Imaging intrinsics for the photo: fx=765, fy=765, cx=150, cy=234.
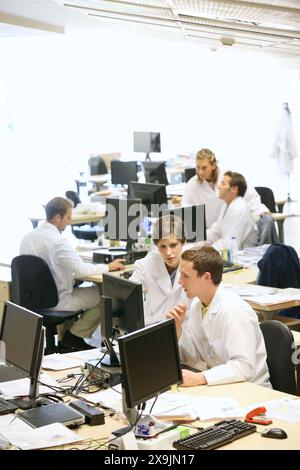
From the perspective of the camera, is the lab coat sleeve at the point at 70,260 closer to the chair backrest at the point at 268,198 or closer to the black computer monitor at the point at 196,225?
the black computer monitor at the point at 196,225

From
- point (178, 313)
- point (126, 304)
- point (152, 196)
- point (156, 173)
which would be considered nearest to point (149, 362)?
point (126, 304)

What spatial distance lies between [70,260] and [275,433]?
3.38 m

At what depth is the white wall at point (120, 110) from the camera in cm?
1522

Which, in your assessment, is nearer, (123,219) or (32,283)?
(32,283)

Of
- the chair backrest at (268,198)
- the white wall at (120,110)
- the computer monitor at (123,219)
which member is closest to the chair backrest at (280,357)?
the computer monitor at (123,219)

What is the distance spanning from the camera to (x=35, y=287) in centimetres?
598

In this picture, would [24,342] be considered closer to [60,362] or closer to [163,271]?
[60,362]

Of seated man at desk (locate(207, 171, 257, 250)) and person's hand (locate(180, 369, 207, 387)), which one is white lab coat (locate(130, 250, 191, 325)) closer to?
person's hand (locate(180, 369, 207, 387))

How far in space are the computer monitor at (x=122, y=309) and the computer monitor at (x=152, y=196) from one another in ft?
10.5

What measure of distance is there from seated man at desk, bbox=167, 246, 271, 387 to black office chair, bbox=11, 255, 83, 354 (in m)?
1.99

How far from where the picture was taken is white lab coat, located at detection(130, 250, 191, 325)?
16.7 ft

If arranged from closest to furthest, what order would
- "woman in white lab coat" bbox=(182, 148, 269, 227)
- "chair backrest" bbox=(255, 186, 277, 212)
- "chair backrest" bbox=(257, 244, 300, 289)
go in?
"chair backrest" bbox=(257, 244, 300, 289) → "woman in white lab coat" bbox=(182, 148, 269, 227) → "chair backrest" bbox=(255, 186, 277, 212)

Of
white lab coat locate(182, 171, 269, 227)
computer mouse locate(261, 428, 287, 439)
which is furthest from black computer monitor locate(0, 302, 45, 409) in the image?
white lab coat locate(182, 171, 269, 227)

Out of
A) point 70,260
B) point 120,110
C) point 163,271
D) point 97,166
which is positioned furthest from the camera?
point 120,110
